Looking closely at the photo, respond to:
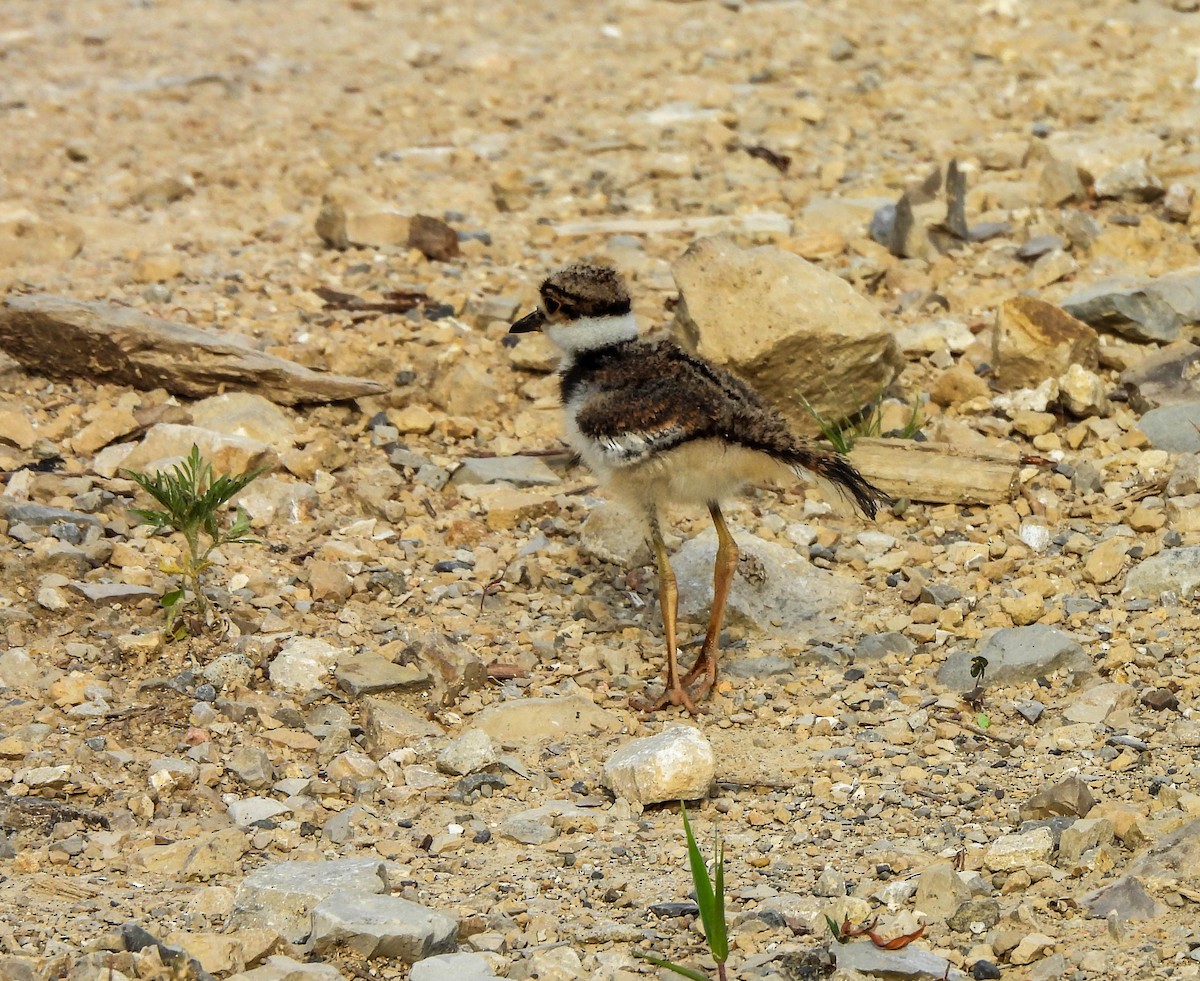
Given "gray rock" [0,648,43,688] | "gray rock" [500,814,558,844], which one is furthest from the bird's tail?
"gray rock" [0,648,43,688]

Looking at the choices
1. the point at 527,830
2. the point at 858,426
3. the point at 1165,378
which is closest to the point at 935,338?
the point at 858,426

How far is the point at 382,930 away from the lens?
360 cm

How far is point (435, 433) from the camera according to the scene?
674cm

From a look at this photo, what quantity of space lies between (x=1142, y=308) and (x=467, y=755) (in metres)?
3.82

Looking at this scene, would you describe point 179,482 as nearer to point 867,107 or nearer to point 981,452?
point 981,452

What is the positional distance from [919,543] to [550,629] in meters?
1.47

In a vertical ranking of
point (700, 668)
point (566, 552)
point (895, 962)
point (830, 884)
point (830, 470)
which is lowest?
point (566, 552)

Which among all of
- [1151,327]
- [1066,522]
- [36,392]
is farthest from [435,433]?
[1151,327]

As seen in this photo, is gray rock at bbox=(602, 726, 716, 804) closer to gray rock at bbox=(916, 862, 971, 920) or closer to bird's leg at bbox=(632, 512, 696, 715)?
bird's leg at bbox=(632, 512, 696, 715)

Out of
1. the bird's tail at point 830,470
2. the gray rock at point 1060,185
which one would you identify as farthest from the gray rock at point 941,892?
the gray rock at point 1060,185

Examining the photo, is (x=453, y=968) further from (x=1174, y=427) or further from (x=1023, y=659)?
(x=1174, y=427)

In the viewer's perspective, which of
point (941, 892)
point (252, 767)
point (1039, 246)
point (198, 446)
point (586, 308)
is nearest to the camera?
point (941, 892)

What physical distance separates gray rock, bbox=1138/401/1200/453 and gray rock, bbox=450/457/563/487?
242 cm

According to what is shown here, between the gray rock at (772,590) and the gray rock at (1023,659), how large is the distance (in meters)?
0.56
